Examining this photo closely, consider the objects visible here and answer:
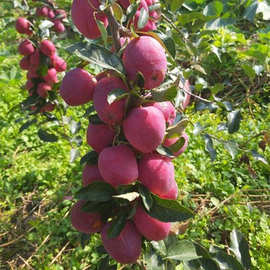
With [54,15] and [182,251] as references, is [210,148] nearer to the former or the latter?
[182,251]

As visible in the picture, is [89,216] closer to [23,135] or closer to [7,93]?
[23,135]

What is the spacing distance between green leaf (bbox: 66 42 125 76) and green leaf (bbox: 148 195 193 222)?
28cm

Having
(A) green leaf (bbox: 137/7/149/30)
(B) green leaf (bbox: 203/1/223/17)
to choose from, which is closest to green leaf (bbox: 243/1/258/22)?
(B) green leaf (bbox: 203/1/223/17)

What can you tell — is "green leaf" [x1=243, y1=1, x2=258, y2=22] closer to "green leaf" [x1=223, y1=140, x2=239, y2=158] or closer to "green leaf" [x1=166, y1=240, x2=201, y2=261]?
"green leaf" [x1=223, y1=140, x2=239, y2=158]

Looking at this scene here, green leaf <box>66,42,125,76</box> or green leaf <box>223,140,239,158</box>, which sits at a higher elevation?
green leaf <box>66,42,125,76</box>

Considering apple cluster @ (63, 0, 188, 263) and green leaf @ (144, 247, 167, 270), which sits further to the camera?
green leaf @ (144, 247, 167, 270)

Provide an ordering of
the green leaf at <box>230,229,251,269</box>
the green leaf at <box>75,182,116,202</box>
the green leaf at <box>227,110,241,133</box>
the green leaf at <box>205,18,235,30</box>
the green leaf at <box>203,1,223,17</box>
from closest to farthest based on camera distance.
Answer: the green leaf at <box>75,182,116,202</box> < the green leaf at <box>230,229,251,269</box> < the green leaf at <box>203,1,223,17</box> < the green leaf at <box>205,18,235,30</box> < the green leaf at <box>227,110,241,133</box>

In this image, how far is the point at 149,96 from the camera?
24.8 inches

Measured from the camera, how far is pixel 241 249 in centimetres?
86

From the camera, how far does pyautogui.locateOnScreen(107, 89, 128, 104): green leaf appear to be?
1.69 feet

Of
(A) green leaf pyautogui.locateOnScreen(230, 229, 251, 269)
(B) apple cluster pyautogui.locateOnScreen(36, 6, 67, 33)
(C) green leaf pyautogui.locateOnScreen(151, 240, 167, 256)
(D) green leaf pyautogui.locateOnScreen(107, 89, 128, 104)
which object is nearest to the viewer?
(D) green leaf pyautogui.locateOnScreen(107, 89, 128, 104)

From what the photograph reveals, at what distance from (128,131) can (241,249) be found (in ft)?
1.83

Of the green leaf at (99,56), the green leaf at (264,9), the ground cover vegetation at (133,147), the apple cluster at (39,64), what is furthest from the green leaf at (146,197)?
the apple cluster at (39,64)

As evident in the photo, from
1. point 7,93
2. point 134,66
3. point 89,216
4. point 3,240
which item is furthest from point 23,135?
point 134,66
